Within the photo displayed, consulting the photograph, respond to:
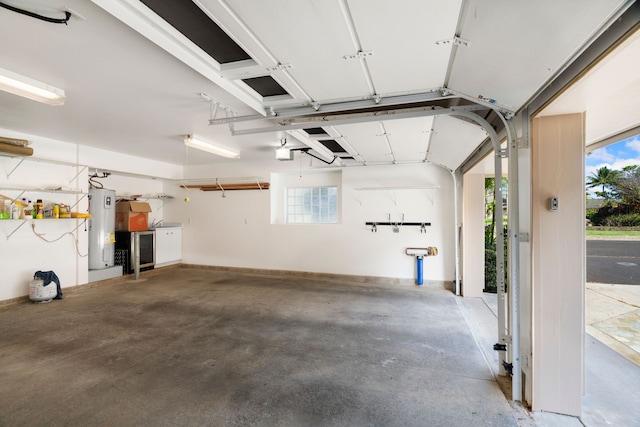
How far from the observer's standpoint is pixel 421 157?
15.5 ft

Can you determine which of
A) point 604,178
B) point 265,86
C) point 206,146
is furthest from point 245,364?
point 604,178

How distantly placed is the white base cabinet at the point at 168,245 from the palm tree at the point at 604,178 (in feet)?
29.3

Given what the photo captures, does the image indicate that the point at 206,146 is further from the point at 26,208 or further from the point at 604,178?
the point at 604,178

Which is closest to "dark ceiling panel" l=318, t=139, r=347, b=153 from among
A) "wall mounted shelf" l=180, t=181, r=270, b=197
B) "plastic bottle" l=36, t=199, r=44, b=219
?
"wall mounted shelf" l=180, t=181, r=270, b=197

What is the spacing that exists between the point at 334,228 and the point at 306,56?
4374 millimetres

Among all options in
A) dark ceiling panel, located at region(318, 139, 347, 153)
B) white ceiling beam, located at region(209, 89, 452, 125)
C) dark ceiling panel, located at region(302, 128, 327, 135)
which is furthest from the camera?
dark ceiling panel, located at region(318, 139, 347, 153)

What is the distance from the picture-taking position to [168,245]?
670 cm

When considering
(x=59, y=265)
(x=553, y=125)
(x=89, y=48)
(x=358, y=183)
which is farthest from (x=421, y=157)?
(x=59, y=265)

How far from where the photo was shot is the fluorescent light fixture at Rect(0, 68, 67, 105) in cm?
220

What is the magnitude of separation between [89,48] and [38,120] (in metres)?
2.64

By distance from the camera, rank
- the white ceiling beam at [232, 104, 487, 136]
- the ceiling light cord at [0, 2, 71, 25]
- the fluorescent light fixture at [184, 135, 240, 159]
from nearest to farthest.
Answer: the ceiling light cord at [0, 2, 71, 25] < the white ceiling beam at [232, 104, 487, 136] < the fluorescent light fixture at [184, 135, 240, 159]

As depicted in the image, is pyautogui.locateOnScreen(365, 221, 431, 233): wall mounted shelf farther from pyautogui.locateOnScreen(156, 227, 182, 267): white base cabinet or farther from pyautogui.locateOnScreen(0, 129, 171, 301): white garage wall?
pyautogui.locateOnScreen(0, 129, 171, 301): white garage wall

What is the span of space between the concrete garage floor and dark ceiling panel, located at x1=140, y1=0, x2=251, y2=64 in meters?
2.43

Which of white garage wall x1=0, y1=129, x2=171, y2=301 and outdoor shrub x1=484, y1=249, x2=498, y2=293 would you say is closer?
white garage wall x1=0, y1=129, x2=171, y2=301
